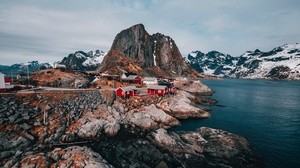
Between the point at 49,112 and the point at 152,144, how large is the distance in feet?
78.2

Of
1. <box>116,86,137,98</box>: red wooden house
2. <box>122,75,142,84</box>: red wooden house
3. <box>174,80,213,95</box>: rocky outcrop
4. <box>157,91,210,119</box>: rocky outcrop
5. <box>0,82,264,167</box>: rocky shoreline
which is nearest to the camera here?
<box>0,82,264,167</box>: rocky shoreline

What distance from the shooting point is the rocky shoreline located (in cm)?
3450

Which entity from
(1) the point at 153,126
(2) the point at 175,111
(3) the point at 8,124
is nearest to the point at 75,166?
(3) the point at 8,124

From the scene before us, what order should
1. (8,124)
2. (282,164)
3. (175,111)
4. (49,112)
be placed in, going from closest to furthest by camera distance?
(282,164)
(8,124)
(49,112)
(175,111)

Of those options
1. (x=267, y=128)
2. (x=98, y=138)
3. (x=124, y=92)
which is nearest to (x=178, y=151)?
(x=98, y=138)

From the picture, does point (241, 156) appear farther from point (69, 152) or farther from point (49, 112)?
point (49, 112)

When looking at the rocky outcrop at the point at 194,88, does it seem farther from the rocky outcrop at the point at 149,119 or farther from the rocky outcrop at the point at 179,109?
the rocky outcrop at the point at 149,119

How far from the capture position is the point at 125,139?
44.3 metres

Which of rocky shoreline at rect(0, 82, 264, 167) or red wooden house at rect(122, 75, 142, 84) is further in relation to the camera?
red wooden house at rect(122, 75, 142, 84)

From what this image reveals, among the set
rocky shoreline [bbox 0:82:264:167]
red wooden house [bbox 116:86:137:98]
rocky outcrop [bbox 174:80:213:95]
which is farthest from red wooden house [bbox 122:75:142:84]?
rocky shoreline [bbox 0:82:264:167]

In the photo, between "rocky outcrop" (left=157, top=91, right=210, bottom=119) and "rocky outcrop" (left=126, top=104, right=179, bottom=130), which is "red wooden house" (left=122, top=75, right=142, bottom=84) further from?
"rocky outcrop" (left=126, top=104, right=179, bottom=130)

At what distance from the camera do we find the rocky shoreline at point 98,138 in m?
34.5

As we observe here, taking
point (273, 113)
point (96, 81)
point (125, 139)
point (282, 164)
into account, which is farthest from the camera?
point (96, 81)

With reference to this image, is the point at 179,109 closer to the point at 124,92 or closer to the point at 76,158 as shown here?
the point at 124,92
